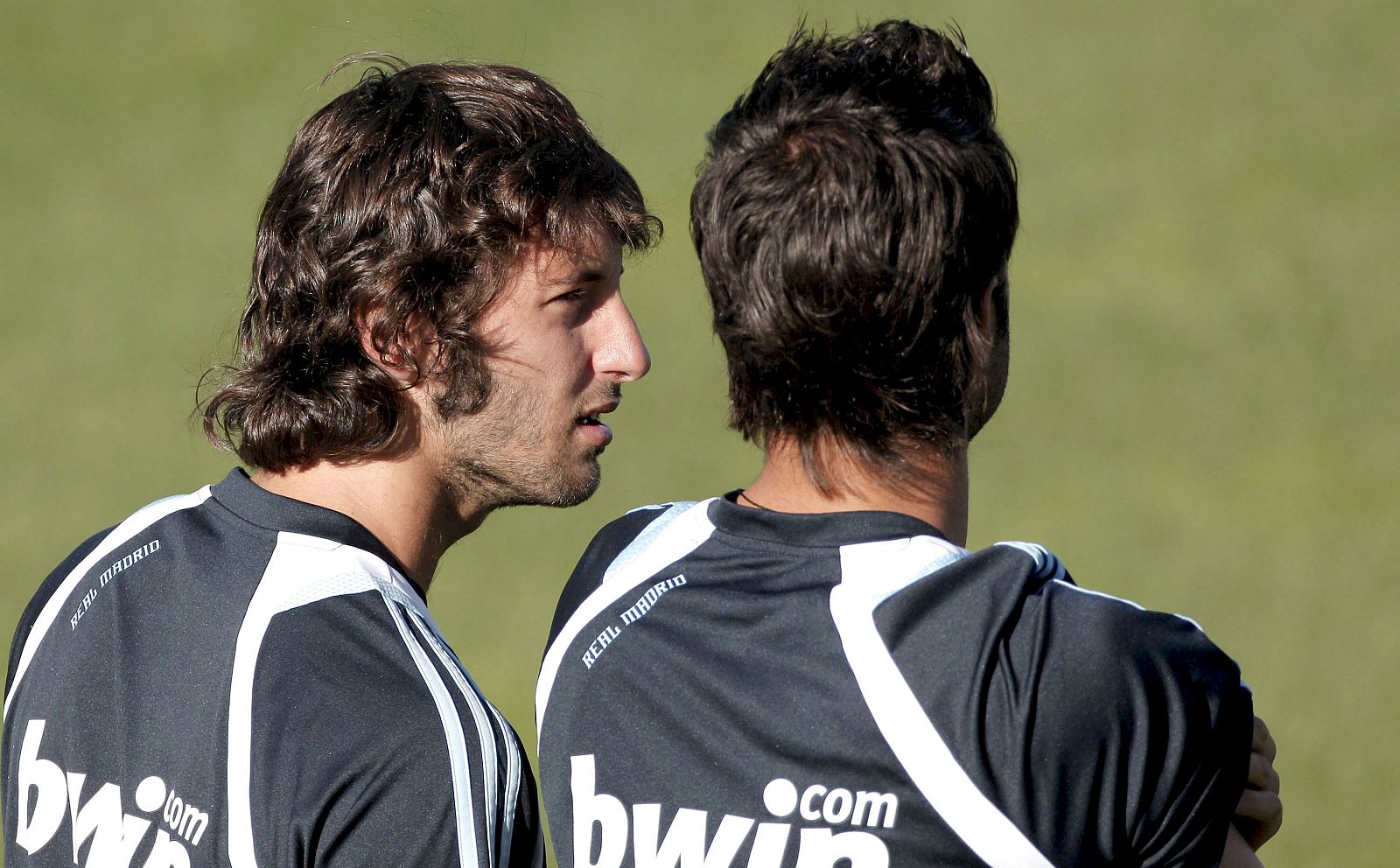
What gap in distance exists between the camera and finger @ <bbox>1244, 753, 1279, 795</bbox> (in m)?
1.54

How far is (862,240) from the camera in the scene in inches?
62.8

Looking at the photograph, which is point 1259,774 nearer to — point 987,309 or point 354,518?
point 987,309

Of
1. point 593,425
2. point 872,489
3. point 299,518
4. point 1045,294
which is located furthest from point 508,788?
point 1045,294

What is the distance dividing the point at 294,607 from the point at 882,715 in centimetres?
84

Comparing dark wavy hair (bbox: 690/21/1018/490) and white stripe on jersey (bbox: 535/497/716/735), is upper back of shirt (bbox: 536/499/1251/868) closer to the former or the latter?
white stripe on jersey (bbox: 535/497/716/735)

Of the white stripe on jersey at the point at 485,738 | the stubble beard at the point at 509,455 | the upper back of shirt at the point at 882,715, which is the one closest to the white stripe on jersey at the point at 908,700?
the upper back of shirt at the point at 882,715

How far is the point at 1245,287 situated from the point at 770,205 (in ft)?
27.8

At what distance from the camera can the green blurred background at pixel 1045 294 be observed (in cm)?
746

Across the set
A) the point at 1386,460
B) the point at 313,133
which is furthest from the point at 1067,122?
the point at 313,133

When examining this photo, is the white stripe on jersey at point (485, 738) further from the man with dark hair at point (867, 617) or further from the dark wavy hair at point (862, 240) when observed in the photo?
the dark wavy hair at point (862, 240)

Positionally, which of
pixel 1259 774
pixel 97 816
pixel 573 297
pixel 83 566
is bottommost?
pixel 97 816

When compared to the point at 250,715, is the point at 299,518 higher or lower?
higher

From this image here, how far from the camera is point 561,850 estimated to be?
1.73m

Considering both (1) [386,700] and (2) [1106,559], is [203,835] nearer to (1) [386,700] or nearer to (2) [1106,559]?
(1) [386,700]
